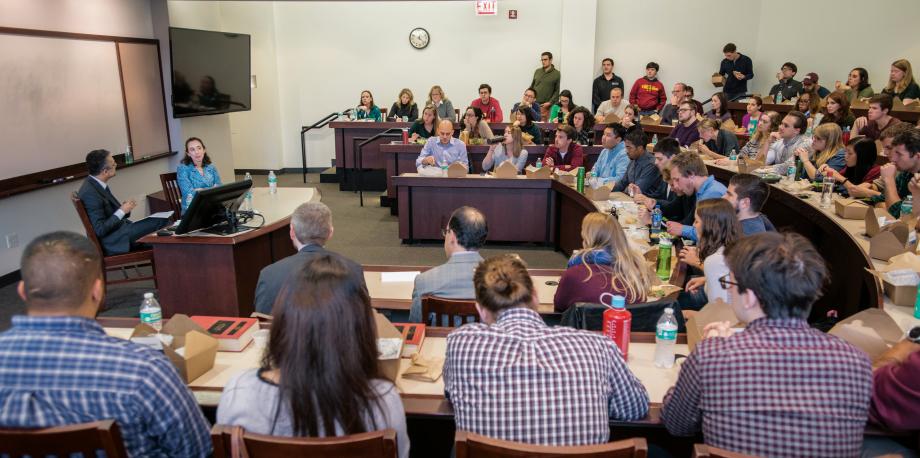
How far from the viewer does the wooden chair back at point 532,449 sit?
59.9 inches

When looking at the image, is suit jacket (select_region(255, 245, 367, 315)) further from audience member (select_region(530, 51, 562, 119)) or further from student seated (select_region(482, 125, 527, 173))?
audience member (select_region(530, 51, 562, 119))

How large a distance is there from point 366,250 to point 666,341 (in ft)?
14.8

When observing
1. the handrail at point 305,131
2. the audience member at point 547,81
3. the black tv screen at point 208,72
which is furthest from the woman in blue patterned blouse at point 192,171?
the audience member at point 547,81

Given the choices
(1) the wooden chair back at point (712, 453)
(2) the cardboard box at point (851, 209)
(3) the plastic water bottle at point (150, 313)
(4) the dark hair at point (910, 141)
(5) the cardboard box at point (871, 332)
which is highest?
(4) the dark hair at point (910, 141)

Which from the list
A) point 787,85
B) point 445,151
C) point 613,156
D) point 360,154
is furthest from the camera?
point 787,85

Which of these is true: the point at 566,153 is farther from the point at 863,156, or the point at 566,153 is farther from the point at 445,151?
the point at 863,156

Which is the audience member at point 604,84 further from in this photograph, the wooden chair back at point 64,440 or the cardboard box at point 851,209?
the wooden chair back at point 64,440

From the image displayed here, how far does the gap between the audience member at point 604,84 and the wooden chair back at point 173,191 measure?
710 centimetres

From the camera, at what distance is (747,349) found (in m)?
1.62

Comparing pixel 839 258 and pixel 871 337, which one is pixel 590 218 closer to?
pixel 871 337

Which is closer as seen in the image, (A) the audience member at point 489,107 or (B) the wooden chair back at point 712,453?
(B) the wooden chair back at point 712,453

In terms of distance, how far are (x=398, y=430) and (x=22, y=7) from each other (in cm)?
558

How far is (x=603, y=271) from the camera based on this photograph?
284 cm

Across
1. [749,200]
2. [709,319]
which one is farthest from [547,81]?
[709,319]
